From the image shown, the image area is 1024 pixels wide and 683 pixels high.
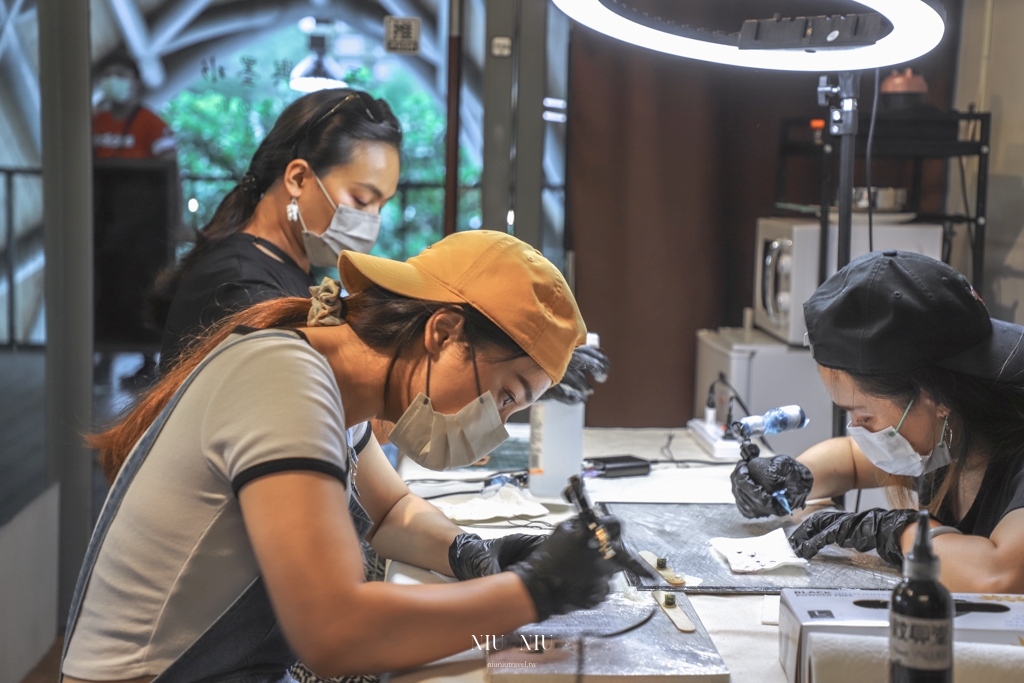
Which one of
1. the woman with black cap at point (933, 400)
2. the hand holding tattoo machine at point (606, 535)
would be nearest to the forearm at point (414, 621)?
the hand holding tattoo machine at point (606, 535)

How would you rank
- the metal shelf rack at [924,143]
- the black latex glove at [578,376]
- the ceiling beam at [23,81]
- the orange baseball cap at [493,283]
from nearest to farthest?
the orange baseball cap at [493,283]
the black latex glove at [578,376]
the ceiling beam at [23,81]
the metal shelf rack at [924,143]

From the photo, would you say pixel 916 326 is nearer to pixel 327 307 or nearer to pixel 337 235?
pixel 327 307

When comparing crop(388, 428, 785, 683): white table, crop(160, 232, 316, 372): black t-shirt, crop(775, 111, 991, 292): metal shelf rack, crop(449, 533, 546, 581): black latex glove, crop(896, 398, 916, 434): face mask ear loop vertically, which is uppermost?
crop(775, 111, 991, 292): metal shelf rack

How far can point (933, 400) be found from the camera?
4.72 feet

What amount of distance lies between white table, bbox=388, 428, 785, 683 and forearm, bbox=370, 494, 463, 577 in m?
0.02

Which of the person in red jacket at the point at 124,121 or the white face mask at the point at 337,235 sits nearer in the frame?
the white face mask at the point at 337,235

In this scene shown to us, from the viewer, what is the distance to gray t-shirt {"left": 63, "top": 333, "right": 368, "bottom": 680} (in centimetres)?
103

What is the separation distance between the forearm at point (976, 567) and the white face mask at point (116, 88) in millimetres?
2885

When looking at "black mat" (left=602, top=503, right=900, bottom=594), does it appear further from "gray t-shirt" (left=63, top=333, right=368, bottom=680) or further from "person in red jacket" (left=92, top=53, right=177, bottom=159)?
"person in red jacket" (left=92, top=53, right=177, bottom=159)

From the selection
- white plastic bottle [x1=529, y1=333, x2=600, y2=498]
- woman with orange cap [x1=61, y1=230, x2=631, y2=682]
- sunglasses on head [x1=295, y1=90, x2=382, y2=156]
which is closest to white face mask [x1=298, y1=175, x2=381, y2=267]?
sunglasses on head [x1=295, y1=90, x2=382, y2=156]

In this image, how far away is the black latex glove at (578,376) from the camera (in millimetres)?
1842

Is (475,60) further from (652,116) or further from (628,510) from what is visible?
(628,510)

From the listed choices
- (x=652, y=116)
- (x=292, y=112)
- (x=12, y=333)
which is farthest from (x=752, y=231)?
(x=12, y=333)

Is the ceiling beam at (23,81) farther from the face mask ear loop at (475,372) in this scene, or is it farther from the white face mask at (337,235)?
the face mask ear loop at (475,372)
